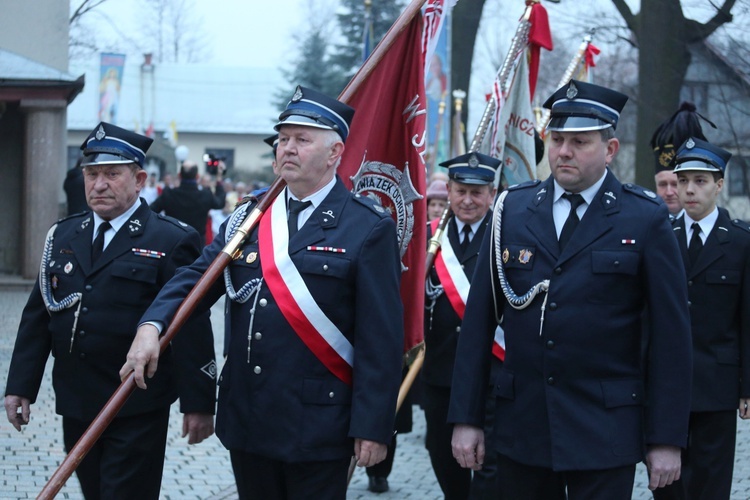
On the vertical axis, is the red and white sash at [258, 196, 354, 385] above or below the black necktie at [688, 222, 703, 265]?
below

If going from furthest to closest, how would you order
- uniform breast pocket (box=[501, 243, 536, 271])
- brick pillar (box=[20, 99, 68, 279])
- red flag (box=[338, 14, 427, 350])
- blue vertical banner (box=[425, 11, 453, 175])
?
blue vertical banner (box=[425, 11, 453, 175]) → brick pillar (box=[20, 99, 68, 279]) → red flag (box=[338, 14, 427, 350]) → uniform breast pocket (box=[501, 243, 536, 271])

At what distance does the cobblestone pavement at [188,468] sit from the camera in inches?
294

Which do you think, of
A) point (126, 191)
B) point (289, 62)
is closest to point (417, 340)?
point (126, 191)

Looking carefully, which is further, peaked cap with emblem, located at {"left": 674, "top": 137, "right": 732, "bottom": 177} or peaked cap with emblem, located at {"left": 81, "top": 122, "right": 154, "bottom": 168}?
peaked cap with emblem, located at {"left": 674, "top": 137, "right": 732, "bottom": 177}

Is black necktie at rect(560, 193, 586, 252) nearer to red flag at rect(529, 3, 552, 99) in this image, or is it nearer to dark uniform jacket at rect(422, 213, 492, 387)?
dark uniform jacket at rect(422, 213, 492, 387)

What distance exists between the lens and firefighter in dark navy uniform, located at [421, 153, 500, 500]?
7.20 metres

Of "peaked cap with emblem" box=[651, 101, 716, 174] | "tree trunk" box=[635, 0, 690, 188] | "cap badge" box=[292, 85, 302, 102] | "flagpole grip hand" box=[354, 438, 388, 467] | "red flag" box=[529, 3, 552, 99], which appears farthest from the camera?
"tree trunk" box=[635, 0, 690, 188]

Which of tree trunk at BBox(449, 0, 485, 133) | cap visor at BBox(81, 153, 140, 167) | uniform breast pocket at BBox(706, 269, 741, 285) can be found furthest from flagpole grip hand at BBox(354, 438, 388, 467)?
tree trunk at BBox(449, 0, 485, 133)

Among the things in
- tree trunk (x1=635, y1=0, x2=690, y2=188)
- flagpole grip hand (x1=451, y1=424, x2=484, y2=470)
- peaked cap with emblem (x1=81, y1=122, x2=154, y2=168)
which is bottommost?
flagpole grip hand (x1=451, y1=424, x2=484, y2=470)

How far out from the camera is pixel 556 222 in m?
4.43

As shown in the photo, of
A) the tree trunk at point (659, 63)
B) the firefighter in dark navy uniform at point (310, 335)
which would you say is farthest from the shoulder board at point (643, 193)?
the tree trunk at point (659, 63)

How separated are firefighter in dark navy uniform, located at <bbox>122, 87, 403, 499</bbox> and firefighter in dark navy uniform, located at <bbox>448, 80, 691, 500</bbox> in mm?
430

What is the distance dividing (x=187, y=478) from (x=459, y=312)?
7.24ft

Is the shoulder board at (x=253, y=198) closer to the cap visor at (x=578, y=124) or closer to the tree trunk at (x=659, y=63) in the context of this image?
the cap visor at (x=578, y=124)
